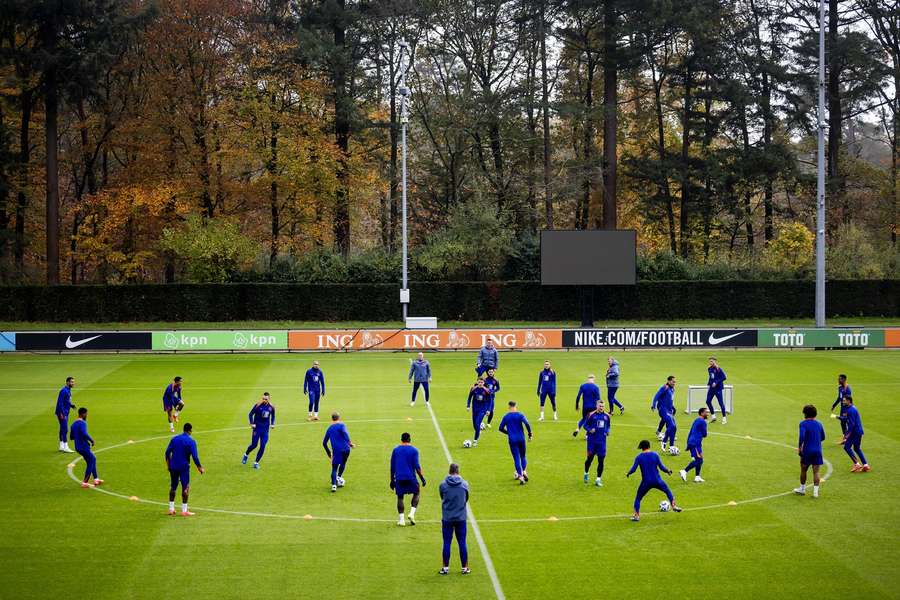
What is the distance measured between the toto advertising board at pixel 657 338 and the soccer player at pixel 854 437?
23.8 metres

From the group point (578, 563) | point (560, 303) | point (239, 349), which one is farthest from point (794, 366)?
point (578, 563)

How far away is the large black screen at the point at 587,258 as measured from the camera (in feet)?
167

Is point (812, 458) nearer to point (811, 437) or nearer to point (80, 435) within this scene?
point (811, 437)

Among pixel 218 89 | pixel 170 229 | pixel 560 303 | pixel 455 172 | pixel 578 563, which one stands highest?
pixel 218 89

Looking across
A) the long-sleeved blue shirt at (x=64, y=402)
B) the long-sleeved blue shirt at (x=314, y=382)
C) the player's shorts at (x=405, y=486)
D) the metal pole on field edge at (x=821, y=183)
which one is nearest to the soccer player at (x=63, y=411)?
the long-sleeved blue shirt at (x=64, y=402)

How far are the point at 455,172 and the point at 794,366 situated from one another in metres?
31.2

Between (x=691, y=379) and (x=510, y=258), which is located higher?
(x=510, y=258)

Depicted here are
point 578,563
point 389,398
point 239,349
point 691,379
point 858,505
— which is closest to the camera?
point 578,563

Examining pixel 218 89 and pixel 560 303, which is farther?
pixel 218 89

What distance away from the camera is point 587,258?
51.2 meters

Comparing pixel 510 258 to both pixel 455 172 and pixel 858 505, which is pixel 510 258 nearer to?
pixel 455 172

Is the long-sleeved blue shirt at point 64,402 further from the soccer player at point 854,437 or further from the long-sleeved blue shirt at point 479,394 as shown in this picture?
the soccer player at point 854,437

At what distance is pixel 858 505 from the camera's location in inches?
798

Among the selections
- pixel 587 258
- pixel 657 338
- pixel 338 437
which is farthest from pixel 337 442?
pixel 587 258
